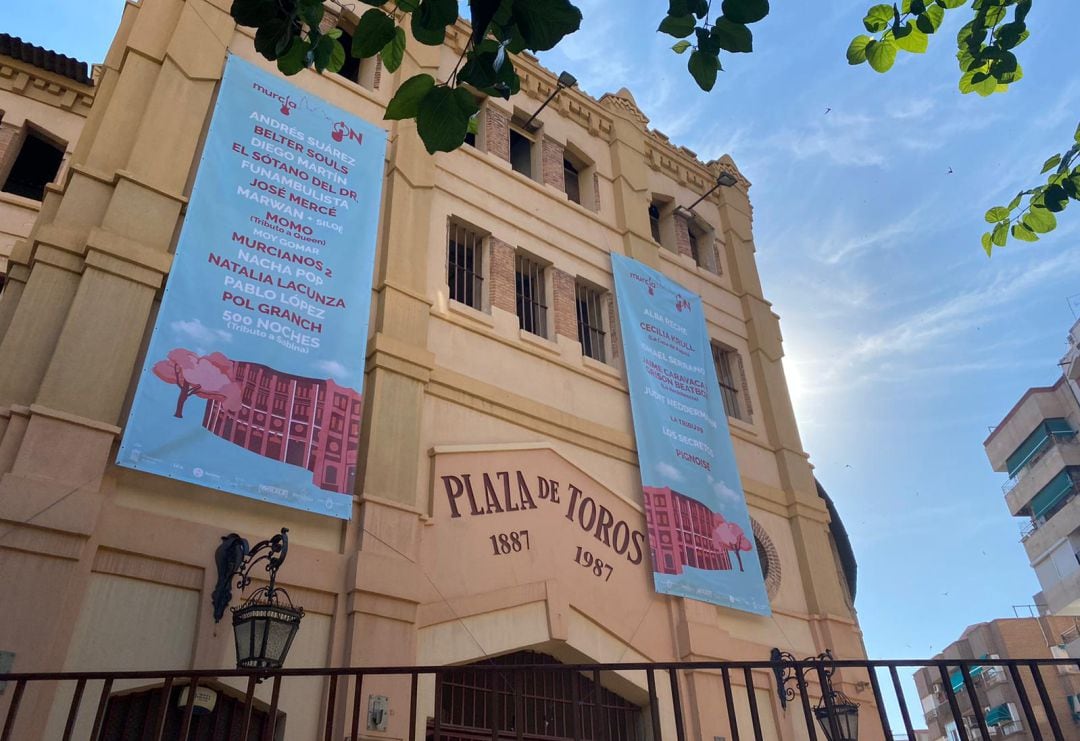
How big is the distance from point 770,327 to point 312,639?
12.8m

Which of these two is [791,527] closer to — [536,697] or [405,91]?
[536,697]

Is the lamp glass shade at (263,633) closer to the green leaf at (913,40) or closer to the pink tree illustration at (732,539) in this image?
the green leaf at (913,40)

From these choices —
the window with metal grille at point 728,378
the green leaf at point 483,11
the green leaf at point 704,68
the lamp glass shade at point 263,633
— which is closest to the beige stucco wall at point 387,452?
the window with metal grille at point 728,378

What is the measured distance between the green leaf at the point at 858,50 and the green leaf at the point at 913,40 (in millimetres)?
222

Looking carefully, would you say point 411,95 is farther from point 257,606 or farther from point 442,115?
point 257,606

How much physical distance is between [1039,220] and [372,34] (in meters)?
5.55

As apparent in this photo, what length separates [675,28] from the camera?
4320mm

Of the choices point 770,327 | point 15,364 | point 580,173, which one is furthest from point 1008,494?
point 15,364

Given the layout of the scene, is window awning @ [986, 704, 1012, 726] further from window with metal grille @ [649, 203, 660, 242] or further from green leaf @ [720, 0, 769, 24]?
green leaf @ [720, 0, 769, 24]

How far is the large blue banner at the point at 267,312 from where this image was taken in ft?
27.9

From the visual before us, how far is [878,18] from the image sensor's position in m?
5.77

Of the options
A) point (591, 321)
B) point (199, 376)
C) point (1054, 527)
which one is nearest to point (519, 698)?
point (199, 376)

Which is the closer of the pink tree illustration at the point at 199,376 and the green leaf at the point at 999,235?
the green leaf at the point at 999,235

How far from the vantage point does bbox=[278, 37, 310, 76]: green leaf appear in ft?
13.7
